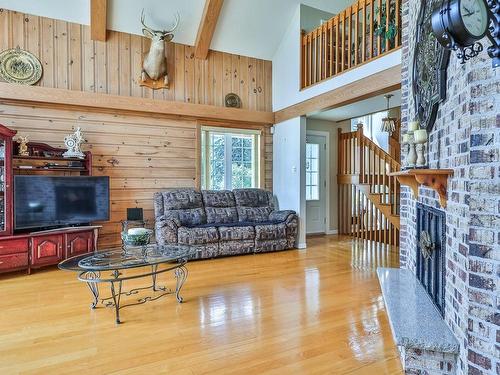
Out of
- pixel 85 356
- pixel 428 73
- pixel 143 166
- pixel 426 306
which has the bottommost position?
pixel 85 356

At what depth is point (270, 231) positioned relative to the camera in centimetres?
527

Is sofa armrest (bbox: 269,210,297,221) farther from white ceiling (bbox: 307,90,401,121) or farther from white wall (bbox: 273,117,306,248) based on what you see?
white ceiling (bbox: 307,90,401,121)

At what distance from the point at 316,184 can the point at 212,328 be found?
489cm

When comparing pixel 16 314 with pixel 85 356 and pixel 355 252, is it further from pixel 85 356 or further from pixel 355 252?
pixel 355 252

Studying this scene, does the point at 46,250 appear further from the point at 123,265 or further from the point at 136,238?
the point at 123,265

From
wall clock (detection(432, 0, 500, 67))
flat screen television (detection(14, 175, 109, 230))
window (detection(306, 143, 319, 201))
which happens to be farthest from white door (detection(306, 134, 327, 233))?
wall clock (detection(432, 0, 500, 67))

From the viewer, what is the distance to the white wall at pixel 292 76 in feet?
15.1

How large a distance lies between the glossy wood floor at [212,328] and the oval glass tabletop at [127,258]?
0.45 meters

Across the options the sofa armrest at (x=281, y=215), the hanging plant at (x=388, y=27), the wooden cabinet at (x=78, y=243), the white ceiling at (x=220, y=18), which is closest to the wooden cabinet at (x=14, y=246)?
the wooden cabinet at (x=78, y=243)

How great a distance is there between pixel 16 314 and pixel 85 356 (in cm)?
118

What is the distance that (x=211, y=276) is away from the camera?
3.96m

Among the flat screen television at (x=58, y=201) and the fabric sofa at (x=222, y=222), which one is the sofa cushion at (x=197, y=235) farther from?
the flat screen television at (x=58, y=201)

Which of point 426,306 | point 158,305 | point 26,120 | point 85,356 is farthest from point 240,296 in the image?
point 26,120

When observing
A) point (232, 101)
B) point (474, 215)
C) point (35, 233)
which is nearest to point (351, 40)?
point (232, 101)
